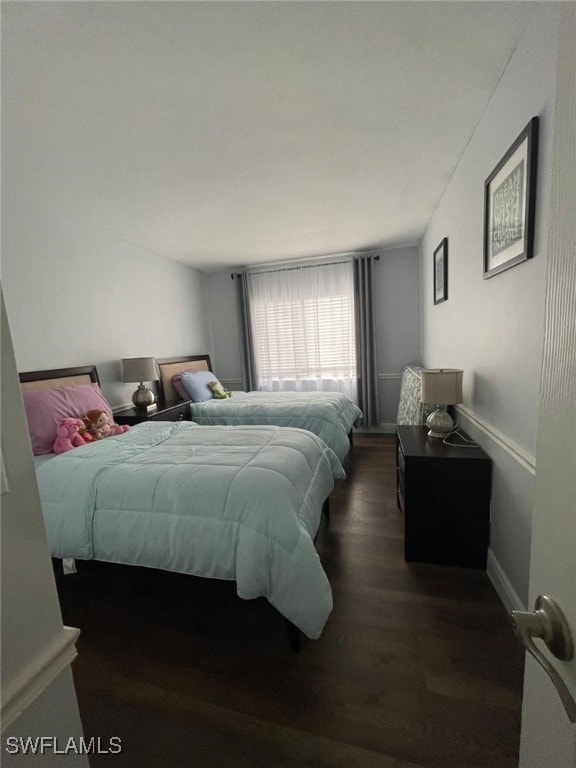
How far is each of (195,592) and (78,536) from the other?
691 millimetres

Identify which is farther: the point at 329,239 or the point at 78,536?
the point at 329,239

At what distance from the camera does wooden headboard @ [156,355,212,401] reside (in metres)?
3.74

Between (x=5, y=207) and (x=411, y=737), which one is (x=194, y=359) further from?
(x=411, y=737)

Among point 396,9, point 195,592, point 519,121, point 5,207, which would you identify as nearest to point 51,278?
point 5,207

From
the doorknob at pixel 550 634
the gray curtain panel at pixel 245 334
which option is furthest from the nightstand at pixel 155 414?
the doorknob at pixel 550 634

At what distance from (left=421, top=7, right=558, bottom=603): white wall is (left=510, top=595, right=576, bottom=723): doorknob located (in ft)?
3.36

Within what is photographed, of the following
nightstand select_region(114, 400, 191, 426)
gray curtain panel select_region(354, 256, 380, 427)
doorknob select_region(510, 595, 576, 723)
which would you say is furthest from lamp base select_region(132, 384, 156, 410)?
doorknob select_region(510, 595, 576, 723)

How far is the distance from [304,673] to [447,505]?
1.10 metres

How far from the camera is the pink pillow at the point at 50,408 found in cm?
209

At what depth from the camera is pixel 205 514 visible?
4.60 ft

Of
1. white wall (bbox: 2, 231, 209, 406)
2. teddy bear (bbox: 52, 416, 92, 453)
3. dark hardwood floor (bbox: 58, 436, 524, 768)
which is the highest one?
white wall (bbox: 2, 231, 209, 406)

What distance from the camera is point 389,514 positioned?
94.5 inches

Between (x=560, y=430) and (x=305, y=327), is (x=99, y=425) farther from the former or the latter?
(x=305, y=327)

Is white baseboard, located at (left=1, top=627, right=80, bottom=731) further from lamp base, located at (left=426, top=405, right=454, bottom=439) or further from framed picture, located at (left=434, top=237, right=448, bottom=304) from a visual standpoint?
framed picture, located at (left=434, top=237, right=448, bottom=304)
